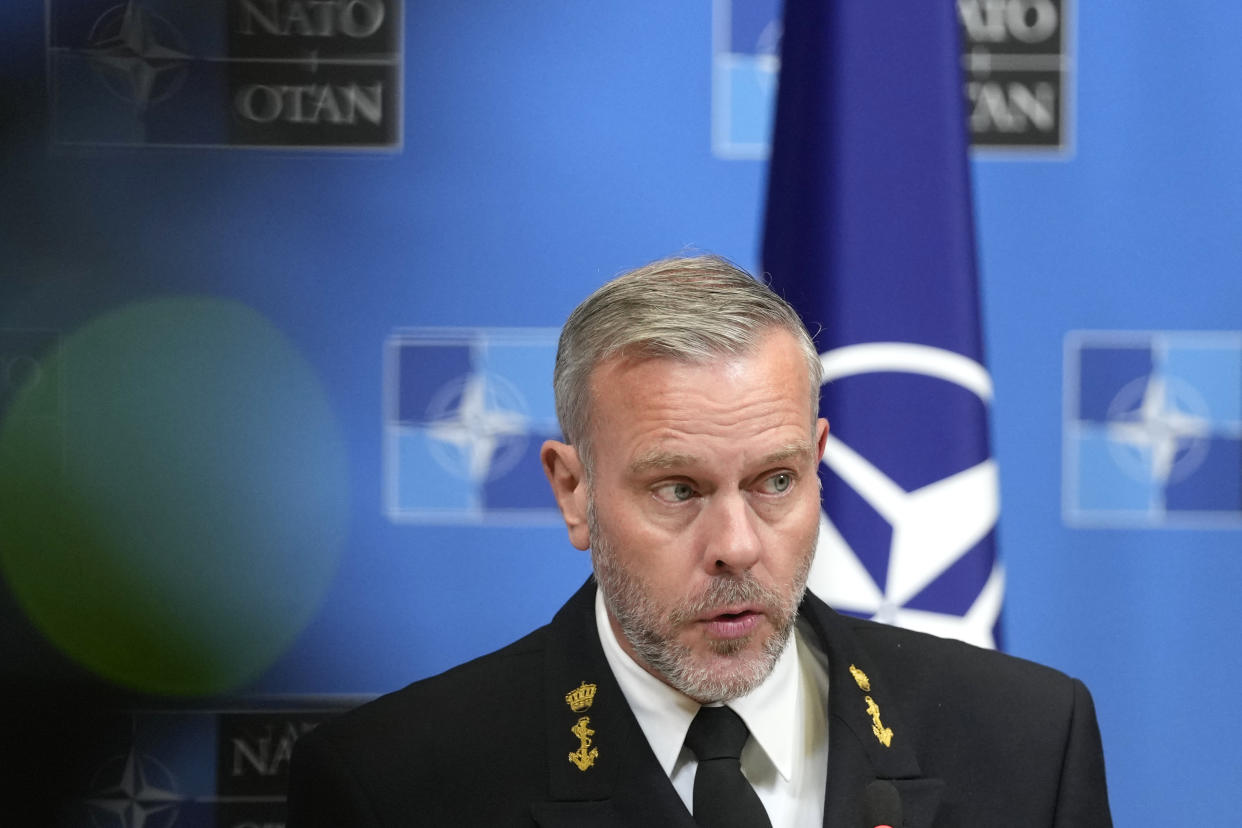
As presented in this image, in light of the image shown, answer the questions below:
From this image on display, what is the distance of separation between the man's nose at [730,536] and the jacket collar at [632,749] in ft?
0.78

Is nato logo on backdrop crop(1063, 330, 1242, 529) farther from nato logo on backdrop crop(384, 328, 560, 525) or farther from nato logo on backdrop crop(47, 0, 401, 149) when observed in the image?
nato logo on backdrop crop(47, 0, 401, 149)

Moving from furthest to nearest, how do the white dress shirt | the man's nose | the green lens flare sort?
Result: the green lens flare < the white dress shirt < the man's nose

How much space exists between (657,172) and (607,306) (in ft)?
3.15

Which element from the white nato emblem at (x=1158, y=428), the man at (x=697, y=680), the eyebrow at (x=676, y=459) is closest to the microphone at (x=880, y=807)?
the man at (x=697, y=680)

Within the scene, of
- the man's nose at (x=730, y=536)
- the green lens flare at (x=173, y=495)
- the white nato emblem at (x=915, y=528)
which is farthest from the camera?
the green lens flare at (x=173, y=495)

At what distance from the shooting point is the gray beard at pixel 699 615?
1.33 m

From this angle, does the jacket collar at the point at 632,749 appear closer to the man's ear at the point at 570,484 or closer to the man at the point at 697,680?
the man at the point at 697,680

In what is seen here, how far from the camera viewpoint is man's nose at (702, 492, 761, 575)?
129cm

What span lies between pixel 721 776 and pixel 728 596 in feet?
0.66

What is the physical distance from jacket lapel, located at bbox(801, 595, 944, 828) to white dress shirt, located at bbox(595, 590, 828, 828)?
45 millimetres

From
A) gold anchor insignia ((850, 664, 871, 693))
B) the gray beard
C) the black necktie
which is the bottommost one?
the black necktie

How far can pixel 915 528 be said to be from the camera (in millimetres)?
1892

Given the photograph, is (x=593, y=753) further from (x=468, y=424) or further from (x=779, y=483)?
(x=468, y=424)

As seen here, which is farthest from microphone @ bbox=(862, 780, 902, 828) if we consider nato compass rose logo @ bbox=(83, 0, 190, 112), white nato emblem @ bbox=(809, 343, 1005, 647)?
nato compass rose logo @ bbox=(83, 0, 190, 112)
